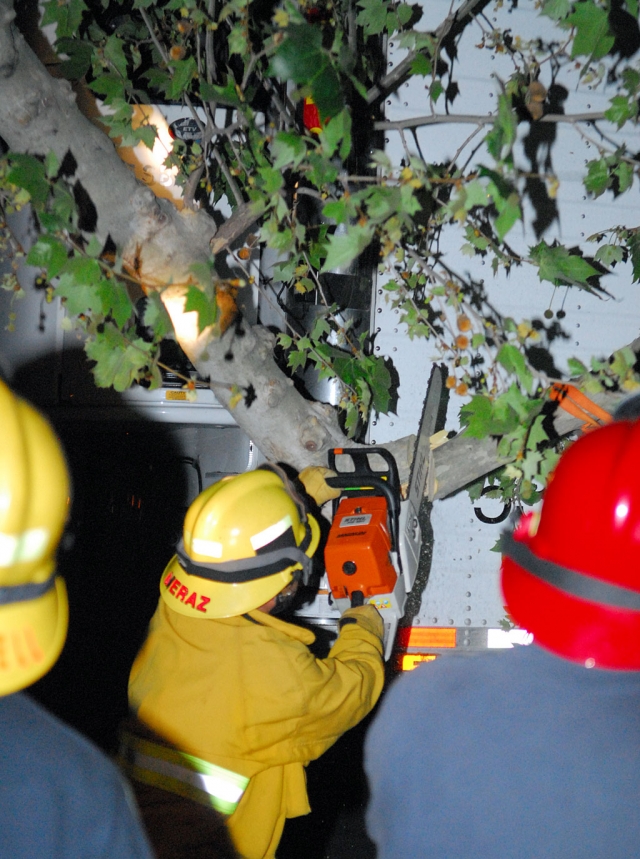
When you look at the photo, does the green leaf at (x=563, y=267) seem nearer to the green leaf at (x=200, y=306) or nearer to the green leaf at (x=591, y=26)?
the green leaf at (x=591, y=26)

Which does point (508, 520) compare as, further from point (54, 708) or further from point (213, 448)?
point (54, 708)

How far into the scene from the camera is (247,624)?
92.3 inches

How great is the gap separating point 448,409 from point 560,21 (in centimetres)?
165

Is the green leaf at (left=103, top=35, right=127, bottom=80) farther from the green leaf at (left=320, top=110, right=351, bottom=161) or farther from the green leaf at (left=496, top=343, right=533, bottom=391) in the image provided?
the green leaf at (left=496, top=343, right=533, bottom=391)

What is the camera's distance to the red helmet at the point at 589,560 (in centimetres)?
127

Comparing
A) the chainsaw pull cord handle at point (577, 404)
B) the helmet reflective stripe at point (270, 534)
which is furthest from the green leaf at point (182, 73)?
the chainsaw pull cord handle at point (577, 404)

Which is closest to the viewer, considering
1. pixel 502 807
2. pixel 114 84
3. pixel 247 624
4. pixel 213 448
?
pixel 502 807

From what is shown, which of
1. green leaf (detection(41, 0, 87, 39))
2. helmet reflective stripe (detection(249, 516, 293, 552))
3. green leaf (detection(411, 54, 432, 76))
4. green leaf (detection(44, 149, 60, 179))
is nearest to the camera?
green leaf (detection(44, 149, 60, 179))

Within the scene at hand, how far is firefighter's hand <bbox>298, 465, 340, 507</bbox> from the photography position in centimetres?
271

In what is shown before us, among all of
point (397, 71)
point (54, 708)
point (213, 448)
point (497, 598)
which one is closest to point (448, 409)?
point (497, 598)

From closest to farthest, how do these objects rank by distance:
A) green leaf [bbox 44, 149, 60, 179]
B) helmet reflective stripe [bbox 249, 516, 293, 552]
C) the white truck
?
green leaf [bbox 44, 149, 60, 179] → helmet reflective stripe [bbox 249, 516, 293, 552] → the white truck

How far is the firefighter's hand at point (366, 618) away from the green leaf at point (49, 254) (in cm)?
157

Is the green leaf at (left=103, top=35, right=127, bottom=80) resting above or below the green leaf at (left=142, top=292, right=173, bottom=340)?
above

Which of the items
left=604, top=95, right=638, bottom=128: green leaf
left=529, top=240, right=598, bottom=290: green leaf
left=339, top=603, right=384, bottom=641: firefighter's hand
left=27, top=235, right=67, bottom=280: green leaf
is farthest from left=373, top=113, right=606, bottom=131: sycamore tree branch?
left=339, top=603, right=384, bottom=641: firefighter's hand
